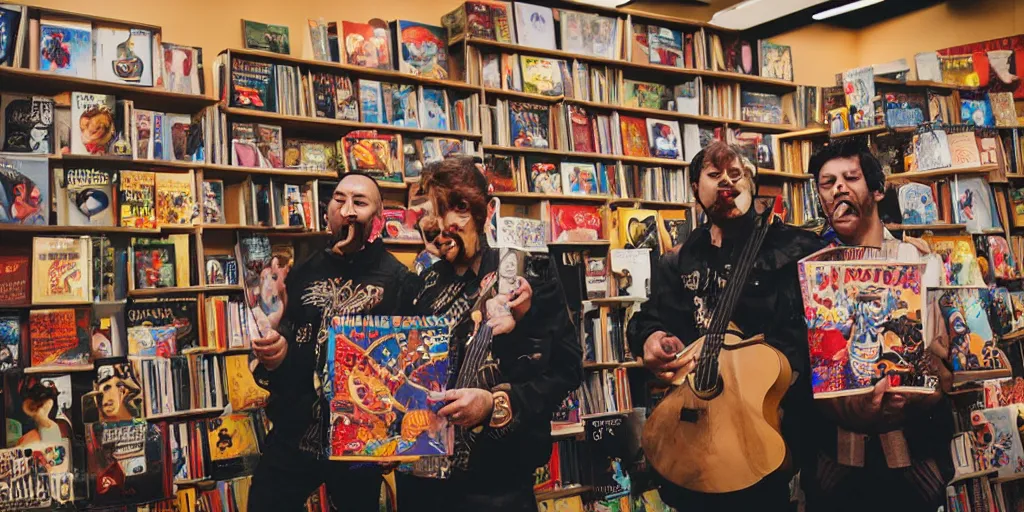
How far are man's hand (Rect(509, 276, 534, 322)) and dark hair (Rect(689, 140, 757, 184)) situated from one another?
2.00ft

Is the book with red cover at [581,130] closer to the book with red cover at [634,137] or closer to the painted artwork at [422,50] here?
the book with red cover at [634,137]

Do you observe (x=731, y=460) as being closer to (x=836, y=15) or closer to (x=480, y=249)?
(x=480, y=249)

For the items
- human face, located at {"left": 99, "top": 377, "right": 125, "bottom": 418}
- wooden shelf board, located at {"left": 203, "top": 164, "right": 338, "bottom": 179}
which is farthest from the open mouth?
wooden shelf board, located at {"left": 203, "top": 164, "right": 338, "bottom": 179}

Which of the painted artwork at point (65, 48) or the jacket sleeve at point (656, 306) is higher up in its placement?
the painted artwork at point (65, 48)

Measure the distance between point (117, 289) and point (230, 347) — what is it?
642 mm

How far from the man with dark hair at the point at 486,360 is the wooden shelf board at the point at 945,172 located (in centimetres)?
292

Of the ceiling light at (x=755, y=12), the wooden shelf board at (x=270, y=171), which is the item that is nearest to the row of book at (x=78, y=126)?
the wooden shelf board at (x=270, y=171)

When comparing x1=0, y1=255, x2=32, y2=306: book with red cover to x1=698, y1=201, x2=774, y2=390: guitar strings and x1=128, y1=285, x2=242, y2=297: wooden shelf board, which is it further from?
x1=698, y1=201, x2=774, y2=390: guitar strings

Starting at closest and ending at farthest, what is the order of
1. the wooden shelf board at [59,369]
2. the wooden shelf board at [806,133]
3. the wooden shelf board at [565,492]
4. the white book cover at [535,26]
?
the wooden shelf board at [59,369] → the wooden shelf board at [565,492] → the white book cover at [535,26] → the wooden shelf board at [806,133]

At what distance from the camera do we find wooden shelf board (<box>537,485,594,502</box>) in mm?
5032

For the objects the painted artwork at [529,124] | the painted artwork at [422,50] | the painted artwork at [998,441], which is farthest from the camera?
the painted artwork at [529,124]

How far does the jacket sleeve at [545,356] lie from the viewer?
2320 mm

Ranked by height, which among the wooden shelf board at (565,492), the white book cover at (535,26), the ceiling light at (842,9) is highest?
the ceiling light at (842,9)

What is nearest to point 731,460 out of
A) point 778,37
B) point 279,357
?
point 279,357
